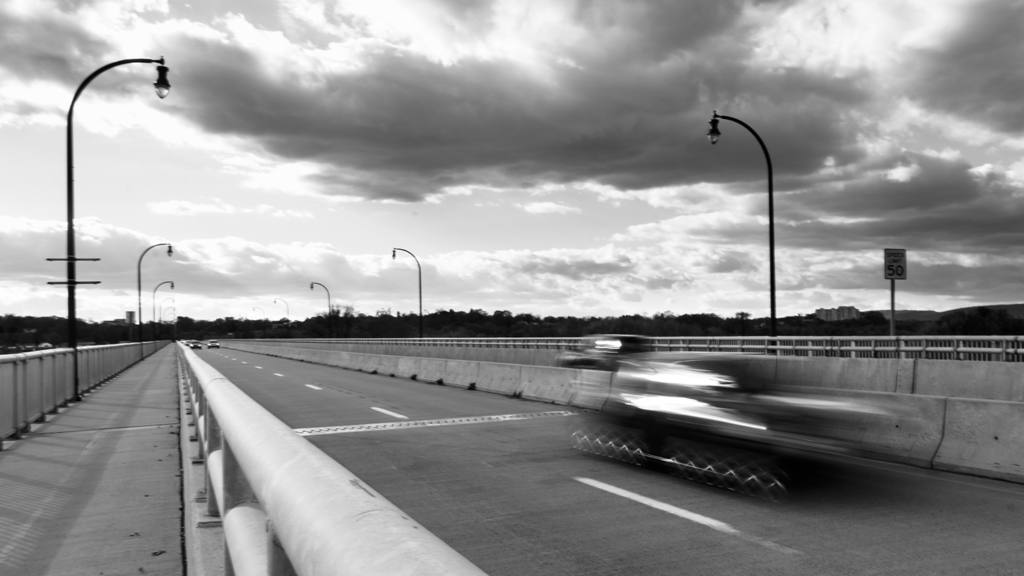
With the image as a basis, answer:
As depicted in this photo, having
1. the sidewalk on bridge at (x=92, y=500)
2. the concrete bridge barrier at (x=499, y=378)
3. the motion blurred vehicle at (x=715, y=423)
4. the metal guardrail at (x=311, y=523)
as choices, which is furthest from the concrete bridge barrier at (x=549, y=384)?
the metal guardrail at (x=311, y=523)

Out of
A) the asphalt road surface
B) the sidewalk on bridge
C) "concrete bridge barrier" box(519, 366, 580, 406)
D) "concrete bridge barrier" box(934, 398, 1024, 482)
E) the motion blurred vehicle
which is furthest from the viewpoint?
"concrete bridge barrier" box(519, 366, 580, 406)

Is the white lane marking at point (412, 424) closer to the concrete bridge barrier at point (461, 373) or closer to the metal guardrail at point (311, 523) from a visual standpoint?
the concrete bridge barrier at point (461, 373)

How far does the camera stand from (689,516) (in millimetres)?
7070

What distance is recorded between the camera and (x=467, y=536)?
6.54 metres

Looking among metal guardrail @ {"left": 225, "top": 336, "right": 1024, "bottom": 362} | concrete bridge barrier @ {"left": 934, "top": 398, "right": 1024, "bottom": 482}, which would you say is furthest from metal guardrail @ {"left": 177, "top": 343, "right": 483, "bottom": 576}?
metal guardrail @ {"left": 225, "top": 336, "right": 1024, "bottom": 362}

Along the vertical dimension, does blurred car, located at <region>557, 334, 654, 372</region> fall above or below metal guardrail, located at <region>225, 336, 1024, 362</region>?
above

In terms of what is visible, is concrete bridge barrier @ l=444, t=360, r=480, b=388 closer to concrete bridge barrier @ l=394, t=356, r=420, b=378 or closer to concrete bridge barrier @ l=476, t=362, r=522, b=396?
concrete bridge barrier @ l=476, t=362, r=522, b=396

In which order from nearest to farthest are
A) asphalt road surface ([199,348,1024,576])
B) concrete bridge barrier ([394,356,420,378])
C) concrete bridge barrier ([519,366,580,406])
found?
asphalt road surface ([199,348,1024,576])
concrete bridge barrier ([519,366,580,406])
concrete bridge barrier ([394,356,420,378])

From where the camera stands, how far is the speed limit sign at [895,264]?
838 inches

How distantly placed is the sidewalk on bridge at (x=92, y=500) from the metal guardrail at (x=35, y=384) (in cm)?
34

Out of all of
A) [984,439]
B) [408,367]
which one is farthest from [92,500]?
[408,367]

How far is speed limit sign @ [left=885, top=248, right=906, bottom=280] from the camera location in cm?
2128

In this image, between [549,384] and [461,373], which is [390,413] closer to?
[549,384]

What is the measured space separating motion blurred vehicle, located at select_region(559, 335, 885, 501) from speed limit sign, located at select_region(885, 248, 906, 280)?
1420 centimetres
